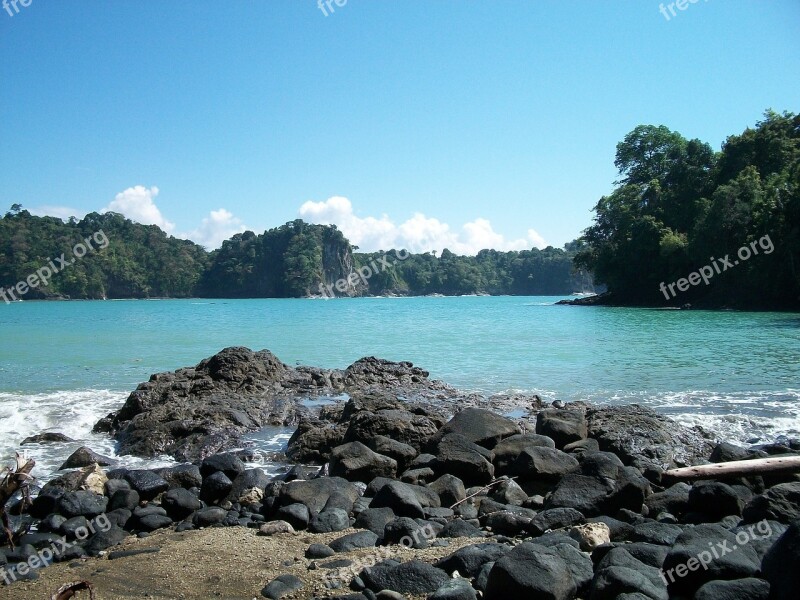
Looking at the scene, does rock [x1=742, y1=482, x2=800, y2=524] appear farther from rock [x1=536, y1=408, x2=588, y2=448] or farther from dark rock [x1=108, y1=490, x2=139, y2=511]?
dark rock [x1=108, y1=490, x2=139, y2=511]

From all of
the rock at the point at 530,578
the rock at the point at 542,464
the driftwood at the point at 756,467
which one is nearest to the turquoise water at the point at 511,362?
the rock at the point at 542,464

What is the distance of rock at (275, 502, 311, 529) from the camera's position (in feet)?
24.2

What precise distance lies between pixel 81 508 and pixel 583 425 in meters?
7.89

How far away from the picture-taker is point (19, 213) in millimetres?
112562

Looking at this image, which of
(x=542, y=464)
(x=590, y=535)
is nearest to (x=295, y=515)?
(x=590, y=535)

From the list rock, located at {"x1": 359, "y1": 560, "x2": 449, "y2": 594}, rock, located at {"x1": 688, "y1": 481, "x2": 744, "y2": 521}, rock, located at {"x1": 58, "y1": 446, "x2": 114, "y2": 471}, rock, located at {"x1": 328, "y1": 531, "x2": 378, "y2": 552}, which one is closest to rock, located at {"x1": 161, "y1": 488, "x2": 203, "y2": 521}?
rock, located at {"x1": 328, "y1": 531, "x2": 378, "y2": 552}

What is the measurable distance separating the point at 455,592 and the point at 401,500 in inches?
103

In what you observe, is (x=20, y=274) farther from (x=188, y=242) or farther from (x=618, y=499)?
(x=618, y=499)

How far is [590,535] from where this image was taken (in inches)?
246

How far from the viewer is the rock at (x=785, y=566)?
4168 millimetres

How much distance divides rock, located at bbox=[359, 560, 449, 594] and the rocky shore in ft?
0.05

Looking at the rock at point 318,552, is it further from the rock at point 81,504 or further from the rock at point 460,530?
the rock at point 81,504

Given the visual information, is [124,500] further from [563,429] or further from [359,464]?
[563,429]

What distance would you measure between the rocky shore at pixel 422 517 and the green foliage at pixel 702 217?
1781 inches
